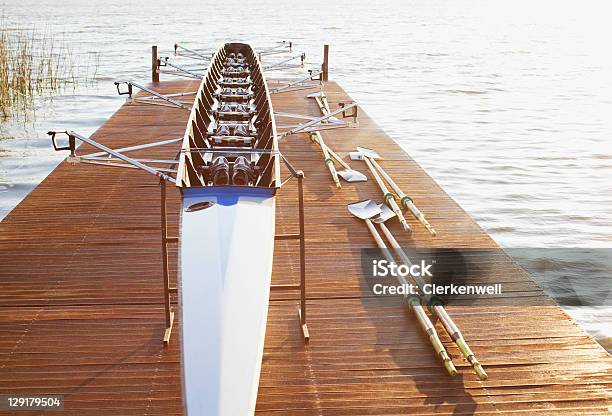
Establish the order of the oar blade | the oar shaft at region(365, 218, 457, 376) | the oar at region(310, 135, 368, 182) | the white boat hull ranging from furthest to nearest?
1. the oar at region(310, 135, 368, 182)
2. the oar blade
3. the oar shaft at region(365, 218, 457, 376)
4. the white boat hull

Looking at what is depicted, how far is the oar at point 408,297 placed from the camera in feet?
19.7

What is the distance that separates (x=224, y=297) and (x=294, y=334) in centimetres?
129

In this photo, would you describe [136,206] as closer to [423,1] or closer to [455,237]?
[455,237]

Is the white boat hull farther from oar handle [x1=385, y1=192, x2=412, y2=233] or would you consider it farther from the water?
Result: the water

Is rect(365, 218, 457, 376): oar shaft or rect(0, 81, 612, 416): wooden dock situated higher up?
rect(365, 218, 457, 376): oar shaft

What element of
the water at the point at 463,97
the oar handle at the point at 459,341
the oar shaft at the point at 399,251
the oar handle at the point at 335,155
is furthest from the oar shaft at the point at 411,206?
the water at the point at 463,97

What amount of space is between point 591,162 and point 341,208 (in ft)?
30.0

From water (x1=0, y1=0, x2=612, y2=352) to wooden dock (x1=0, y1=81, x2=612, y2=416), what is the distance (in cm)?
299

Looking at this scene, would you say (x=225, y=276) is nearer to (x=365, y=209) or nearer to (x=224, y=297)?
(x=224, y=297)

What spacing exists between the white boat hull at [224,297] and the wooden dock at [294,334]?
26.7 inches

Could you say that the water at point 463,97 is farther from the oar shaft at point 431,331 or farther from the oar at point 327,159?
the oar shaft at point 431,331

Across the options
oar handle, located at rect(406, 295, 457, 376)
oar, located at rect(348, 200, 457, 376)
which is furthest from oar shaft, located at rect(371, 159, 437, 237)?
oar handle, located at rect(406, 295, 457, 376)

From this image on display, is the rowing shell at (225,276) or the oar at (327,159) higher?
the rowing shell at (225,276)

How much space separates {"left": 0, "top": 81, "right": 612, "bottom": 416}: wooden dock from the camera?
5.63 meters
